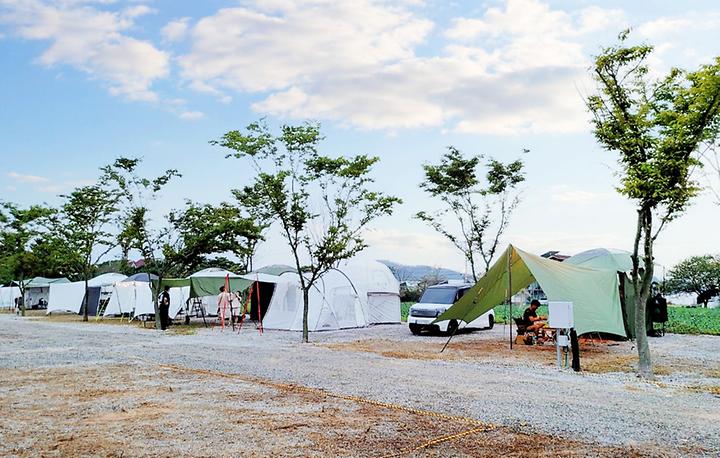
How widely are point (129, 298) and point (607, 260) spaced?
71.0 ft

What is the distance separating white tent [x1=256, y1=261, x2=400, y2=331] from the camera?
21062 millimetres

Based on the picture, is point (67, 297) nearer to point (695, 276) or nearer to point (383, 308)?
point (383, 308)

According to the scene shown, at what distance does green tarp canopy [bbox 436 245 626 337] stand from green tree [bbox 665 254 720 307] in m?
46.1

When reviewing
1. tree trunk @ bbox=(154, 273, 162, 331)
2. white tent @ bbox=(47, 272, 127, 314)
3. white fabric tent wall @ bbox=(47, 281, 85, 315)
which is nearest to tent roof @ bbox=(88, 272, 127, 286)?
white tent @ bbox=(47, 272, 127, 314)

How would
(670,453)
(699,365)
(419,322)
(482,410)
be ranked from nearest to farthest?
(670,453) < (482,410) < (699,365) < (419,322)

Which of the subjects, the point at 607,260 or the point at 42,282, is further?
the point at 42,282

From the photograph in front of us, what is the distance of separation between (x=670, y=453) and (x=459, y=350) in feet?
29.2

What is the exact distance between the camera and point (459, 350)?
14.0 m

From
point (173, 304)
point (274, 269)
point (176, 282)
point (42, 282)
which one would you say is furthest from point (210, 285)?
point (42, 282)

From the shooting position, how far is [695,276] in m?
55.3

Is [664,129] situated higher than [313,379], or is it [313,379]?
[664,129]

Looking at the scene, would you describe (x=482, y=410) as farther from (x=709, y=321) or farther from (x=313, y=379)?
(x=709, y=321)

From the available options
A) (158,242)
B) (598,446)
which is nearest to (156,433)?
(598,446)

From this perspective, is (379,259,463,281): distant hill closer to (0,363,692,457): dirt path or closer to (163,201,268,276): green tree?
(163,201,268,276): green tree
